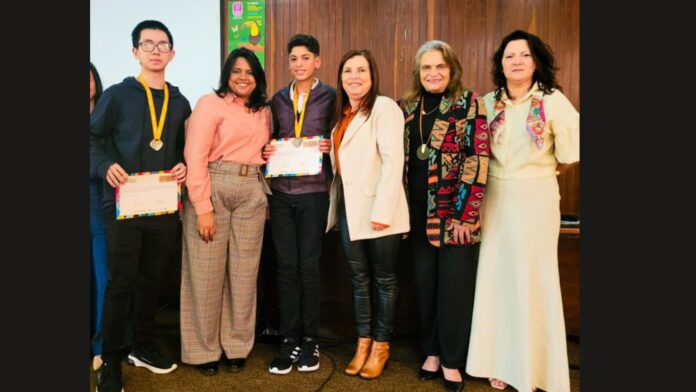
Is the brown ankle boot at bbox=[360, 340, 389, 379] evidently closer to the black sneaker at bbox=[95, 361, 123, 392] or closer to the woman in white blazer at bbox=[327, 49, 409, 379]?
the woman in white blazer at bbox=[327, 49, 409, 379]

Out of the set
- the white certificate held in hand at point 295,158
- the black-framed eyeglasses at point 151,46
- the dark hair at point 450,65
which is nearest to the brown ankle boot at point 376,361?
the white certificate held in hand at point 295,158

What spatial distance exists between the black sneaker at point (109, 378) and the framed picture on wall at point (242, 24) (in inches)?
87.2

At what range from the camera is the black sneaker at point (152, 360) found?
214 centimetres

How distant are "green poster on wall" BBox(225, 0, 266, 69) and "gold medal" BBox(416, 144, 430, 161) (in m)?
1.80

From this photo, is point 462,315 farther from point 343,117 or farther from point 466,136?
point 343,117

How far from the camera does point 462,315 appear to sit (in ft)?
6.42

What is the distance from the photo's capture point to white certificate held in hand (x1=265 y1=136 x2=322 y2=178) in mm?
2053

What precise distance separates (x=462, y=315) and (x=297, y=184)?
0.97m

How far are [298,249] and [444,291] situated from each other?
730 millimetres

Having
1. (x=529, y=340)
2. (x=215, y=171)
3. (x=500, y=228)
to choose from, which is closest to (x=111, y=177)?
(x=215, y=171)

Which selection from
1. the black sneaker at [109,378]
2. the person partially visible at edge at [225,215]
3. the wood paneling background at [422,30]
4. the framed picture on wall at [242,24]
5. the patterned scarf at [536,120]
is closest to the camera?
the patterned scarf at [536,120]

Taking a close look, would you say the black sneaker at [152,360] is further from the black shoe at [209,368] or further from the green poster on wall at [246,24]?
the green poster on wall at [246,24]

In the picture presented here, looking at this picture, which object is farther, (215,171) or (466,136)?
(215,171)

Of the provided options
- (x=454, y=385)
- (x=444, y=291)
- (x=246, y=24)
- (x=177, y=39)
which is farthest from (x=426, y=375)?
(x=177, y=39)
